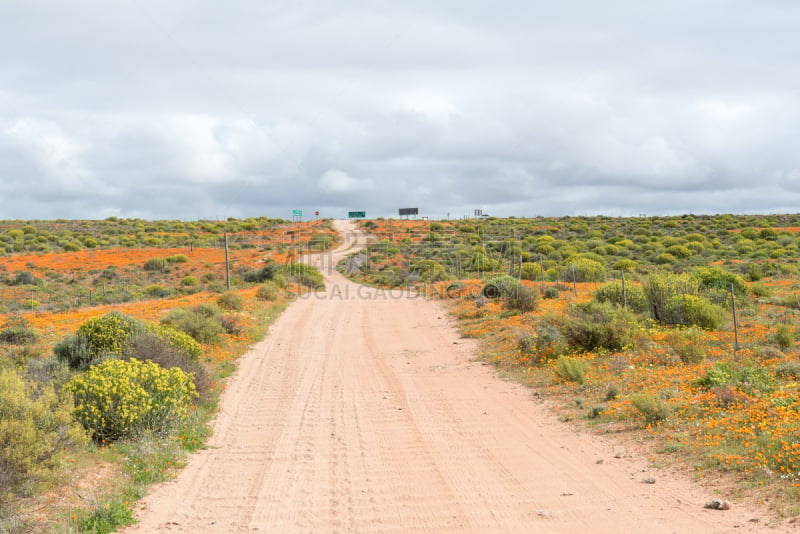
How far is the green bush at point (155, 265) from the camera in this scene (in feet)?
180

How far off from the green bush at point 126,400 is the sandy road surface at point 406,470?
0.97m

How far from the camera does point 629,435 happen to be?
979 centimetres

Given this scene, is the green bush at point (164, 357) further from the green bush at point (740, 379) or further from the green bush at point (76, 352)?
the green bush at point (740, 379)

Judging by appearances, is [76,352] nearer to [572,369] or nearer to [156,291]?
[572,369]

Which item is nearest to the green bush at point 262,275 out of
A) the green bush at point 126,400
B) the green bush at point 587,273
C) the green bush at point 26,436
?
the green bush at point 587,273

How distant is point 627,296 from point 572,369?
815 centimetres

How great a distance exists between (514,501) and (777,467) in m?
3.31

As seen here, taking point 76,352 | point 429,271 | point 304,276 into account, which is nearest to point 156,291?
point 304,276

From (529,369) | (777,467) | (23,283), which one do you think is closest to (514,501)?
(777,467)

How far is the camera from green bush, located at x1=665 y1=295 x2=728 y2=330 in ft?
56.3

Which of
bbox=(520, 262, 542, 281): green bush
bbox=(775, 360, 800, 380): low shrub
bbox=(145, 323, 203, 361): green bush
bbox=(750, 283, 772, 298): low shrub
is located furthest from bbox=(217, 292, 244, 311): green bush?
bbox=(750, 283, 772, 298): low shrub

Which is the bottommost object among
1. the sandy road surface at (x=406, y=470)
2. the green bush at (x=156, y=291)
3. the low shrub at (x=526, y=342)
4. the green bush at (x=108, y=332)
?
the green bush at (x=156, y=291)

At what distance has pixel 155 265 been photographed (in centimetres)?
5544

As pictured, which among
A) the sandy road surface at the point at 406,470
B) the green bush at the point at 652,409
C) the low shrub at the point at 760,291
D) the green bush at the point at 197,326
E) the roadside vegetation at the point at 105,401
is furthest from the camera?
the low shrub at the point at 760,291
